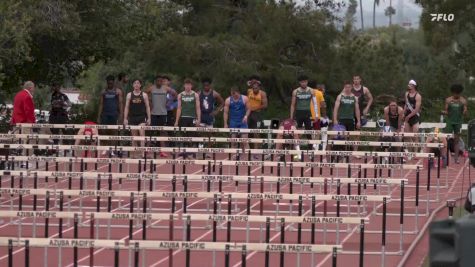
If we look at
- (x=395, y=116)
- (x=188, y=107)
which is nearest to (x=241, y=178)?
(x=188, y=107)

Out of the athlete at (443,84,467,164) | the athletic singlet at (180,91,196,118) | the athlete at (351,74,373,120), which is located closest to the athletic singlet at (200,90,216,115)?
the athletic singlet at (180,91,196,118)

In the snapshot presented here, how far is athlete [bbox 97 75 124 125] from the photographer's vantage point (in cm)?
2378

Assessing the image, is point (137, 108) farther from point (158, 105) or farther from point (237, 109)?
point (237, 109)

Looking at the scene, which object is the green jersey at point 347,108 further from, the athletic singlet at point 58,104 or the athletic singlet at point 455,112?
the athletic singlet at point 58,104

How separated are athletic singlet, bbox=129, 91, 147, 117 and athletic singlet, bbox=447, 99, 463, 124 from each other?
18.5 ft

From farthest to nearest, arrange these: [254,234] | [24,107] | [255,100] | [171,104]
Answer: [171,104]
[255,100]
[24,107]
[254,234]

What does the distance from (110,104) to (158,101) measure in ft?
2.97

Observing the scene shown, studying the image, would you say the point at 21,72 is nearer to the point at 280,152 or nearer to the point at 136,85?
the point at 136,85

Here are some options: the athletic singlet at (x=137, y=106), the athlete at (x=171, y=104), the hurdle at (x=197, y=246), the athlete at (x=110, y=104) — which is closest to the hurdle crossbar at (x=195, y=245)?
the hurdle at (x=197, y=246)

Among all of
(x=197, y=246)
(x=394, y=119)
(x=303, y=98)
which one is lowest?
(x=197, y=246)

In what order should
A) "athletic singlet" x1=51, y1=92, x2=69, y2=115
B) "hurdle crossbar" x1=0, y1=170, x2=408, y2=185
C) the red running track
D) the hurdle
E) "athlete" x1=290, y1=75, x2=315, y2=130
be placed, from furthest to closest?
"athletic singlet" x1=51, y1=92, x2=69, y2=115 < "athlete" x1=290, y1=75, x2=315, y2=130 < "hurdle crossbar" x1=0, y1=170, x2=408, y2=185 < the red running track < the hurdle

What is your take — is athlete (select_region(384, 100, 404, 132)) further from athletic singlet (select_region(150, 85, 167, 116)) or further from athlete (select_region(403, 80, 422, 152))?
athletic singlet (select_region(150, 85, 167, 116))

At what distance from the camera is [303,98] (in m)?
22.9

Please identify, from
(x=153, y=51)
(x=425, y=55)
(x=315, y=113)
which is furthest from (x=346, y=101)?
(x=425, y=55)
